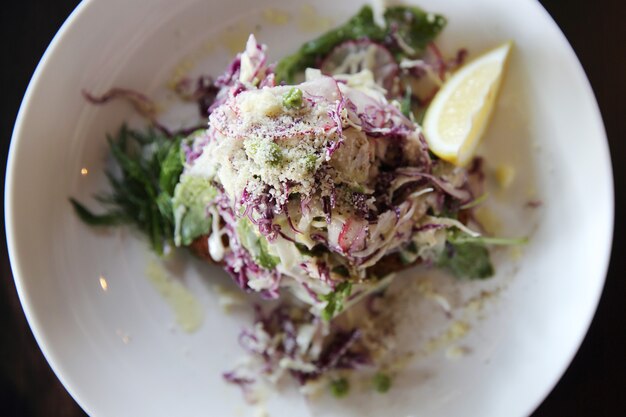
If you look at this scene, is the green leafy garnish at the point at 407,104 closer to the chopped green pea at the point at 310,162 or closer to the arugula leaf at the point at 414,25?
the arugula leaf at the point at 414,25

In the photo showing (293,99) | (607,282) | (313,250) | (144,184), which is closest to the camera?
(293,99)

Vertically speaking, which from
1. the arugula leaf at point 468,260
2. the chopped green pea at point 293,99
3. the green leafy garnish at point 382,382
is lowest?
the green leafy garnish at point 382,382

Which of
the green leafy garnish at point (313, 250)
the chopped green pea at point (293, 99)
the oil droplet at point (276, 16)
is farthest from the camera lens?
the oil droplet at point (276, 16)

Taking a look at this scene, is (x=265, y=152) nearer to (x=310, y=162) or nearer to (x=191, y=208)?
(x=310, y=162)

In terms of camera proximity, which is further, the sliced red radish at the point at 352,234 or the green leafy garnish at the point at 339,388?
the green leafy garnish at the point at 339,388

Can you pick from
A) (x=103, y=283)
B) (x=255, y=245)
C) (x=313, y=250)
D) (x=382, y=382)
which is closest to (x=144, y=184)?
(x=103, y=283)

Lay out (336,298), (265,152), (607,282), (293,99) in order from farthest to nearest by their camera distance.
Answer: (607,282)
(336,298)
(293,99)
(265,152)

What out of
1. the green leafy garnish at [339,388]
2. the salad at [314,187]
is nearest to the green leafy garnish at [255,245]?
the salad at [314,187]
